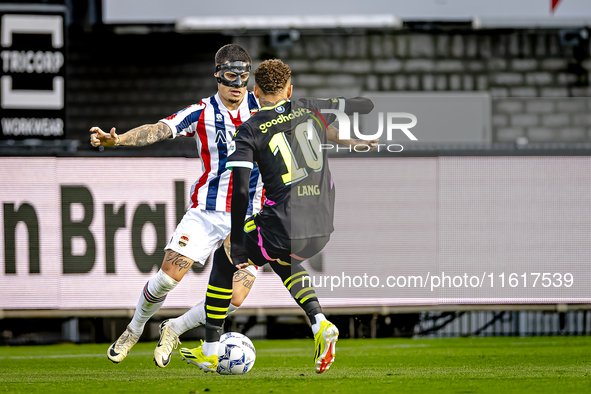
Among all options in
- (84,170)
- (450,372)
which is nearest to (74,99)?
(84,170)

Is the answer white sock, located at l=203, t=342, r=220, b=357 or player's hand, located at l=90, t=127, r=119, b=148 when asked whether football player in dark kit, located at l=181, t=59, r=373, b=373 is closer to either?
white sock, located at l=203, t=342, r=220, b=357

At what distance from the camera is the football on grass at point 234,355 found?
5.73 meters

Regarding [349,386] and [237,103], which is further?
[237,103]

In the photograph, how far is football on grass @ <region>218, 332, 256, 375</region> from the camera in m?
5.73

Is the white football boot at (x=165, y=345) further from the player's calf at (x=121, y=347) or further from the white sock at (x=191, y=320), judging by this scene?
the player's calf at (x=121, y=347)

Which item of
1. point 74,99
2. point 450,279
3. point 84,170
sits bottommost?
point 450,279

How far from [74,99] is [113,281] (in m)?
7.20

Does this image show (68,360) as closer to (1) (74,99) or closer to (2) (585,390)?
(2) (585,390)

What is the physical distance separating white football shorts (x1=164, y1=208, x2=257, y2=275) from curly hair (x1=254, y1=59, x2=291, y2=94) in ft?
3.85

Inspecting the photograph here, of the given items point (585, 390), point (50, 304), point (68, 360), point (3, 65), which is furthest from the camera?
point (3, 65)

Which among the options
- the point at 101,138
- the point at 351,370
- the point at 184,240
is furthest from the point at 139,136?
the point at 351,370

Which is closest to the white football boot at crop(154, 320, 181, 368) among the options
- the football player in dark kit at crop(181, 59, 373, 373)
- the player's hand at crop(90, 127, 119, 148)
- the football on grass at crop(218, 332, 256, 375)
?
the football on grass at crop(218, 332, 256, 375)

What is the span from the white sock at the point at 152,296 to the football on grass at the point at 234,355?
690mm

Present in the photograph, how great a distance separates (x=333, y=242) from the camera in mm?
8844
